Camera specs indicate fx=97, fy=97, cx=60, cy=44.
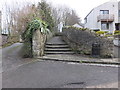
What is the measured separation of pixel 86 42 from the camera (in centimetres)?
695

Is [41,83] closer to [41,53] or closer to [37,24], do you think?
[41,53]

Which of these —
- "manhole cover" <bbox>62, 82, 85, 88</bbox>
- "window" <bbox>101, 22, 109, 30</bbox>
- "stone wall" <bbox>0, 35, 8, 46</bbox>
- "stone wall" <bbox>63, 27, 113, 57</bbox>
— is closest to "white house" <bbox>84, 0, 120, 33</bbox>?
"window" <bbox>101, 22, 109, 30</bbox>

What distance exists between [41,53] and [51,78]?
339cm

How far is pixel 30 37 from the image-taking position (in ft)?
21.5

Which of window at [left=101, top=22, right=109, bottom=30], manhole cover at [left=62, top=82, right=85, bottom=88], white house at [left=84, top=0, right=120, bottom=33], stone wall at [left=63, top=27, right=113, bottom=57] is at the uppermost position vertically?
white house at [left=84, top=0, right=120, bottom=33]

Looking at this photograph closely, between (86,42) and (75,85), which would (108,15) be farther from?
(75,85)

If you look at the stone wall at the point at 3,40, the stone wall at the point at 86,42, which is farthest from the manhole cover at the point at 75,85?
the stone wall at the point at 3,40

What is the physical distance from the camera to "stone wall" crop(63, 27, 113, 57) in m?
6.44

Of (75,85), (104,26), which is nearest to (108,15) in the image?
(104,26)

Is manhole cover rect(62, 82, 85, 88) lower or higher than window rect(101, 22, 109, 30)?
lower

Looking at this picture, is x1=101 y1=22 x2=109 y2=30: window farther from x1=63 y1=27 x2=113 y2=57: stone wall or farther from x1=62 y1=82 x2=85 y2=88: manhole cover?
x1=62 y1=82 x2=85 y2=88: manhole cover

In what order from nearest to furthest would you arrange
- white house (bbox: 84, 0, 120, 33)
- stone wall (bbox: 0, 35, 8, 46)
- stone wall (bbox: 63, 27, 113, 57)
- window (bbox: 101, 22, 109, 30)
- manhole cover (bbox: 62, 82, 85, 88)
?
manhole cover (bbox: 62, 82, 85, 88), stone wall (bbox: 63, 27, 113, 57), stone wall (bbox: 0, 35, 8, 46), white house (bbox: 84, 0, 120, 33), window (bbox: 101, 22, 109, 30)

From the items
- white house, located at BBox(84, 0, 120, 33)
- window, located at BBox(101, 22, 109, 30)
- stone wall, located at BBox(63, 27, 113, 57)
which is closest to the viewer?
stone wall, located at BBox(63, 27, 113, 57)

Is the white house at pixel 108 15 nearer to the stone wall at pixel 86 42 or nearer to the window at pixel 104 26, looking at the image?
the window at pixel 104 26
